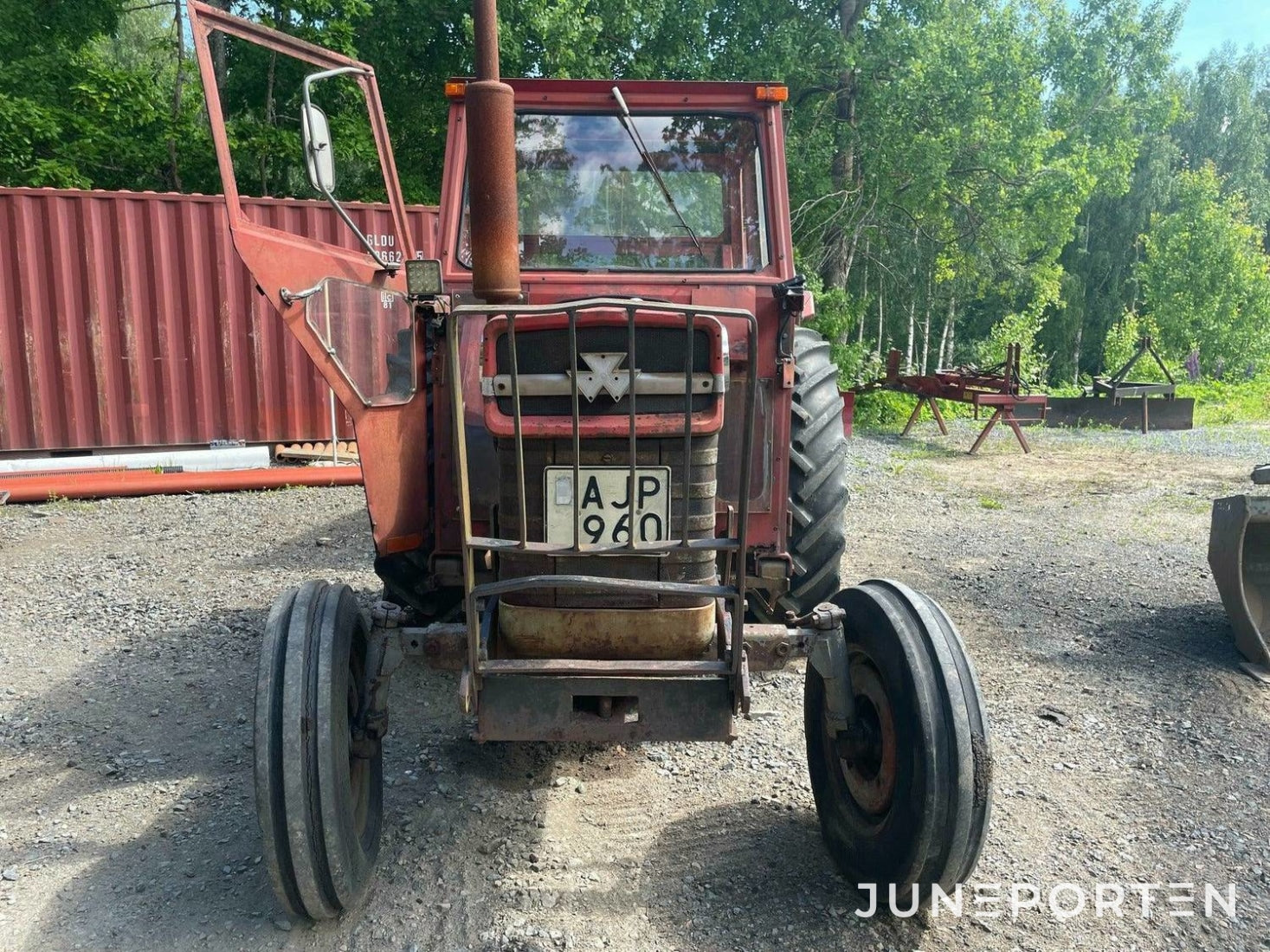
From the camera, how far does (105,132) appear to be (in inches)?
549

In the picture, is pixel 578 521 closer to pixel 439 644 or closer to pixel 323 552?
pixel 439 644

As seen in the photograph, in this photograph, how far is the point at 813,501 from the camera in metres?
4.01

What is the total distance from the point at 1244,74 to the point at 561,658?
48722 mm

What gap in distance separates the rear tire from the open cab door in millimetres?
867

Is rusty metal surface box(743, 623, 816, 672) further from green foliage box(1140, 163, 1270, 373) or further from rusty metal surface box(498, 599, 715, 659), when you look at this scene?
green foliage box(1140, 163, 1270, 373)

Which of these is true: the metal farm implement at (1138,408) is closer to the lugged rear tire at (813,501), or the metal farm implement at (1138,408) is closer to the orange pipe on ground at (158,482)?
the orange pipe on ground at (158,482)

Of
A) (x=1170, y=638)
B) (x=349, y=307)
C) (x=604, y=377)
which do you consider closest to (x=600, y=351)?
(x=604, y=377)

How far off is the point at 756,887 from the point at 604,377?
1.62 metres

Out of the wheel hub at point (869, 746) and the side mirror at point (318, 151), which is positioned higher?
the side mirror at point (318, 151)

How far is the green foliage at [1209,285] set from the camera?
91.3 feet

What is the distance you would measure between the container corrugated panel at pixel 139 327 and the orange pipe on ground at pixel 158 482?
2.71 ft

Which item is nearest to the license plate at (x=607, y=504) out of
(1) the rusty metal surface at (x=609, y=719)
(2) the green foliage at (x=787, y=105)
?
(1) the rusty metal surface at (x=609, y=719)

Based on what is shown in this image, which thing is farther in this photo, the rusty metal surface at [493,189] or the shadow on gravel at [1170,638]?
the shadow on gravel at [1170,638]

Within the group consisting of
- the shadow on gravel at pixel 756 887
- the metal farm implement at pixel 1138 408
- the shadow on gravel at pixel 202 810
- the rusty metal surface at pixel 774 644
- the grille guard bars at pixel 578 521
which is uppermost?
the grille guard bars at pixel 578 521
